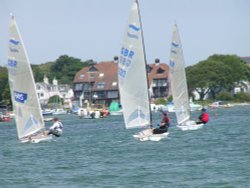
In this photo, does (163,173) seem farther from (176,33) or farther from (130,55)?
(176,33)

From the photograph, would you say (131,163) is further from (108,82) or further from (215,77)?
(108,82)

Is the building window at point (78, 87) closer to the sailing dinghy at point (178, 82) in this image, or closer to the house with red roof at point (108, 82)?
→ the house with red roof at point (108, 82)

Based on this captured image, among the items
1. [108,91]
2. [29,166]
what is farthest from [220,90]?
[29,166]

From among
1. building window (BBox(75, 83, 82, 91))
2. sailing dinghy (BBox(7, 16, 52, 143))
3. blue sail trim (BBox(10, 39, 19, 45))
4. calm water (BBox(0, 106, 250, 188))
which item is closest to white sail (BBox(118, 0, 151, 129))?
calm water (BBox(0, 106, 250, 188))

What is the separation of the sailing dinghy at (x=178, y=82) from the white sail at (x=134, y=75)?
9267mm

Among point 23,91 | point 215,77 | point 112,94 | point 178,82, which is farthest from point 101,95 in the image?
point 23,91

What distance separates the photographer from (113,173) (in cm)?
3177

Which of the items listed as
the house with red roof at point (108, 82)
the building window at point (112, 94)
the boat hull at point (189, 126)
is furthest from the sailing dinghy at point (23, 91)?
the building window at point (112, 94)

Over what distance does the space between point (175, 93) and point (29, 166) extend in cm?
2061

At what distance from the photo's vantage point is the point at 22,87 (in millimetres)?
45469

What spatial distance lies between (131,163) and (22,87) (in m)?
12.4

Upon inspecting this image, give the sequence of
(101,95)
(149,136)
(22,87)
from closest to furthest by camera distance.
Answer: (149,136) → (22,87) → (101,95)

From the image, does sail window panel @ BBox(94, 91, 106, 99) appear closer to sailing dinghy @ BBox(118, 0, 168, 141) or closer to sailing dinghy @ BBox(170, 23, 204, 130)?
sailing dinghy @ BBox(170, 23, 204, 130)

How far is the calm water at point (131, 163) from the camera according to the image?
2947 centimetres
